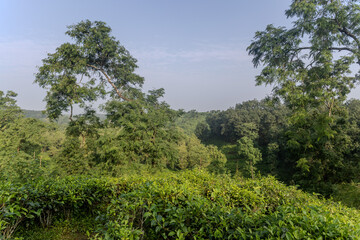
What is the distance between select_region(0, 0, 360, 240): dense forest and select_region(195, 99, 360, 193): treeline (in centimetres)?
13

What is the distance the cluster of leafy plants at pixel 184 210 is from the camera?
1.54m

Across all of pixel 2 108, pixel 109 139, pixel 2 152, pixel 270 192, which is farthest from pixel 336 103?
pixel 2 108

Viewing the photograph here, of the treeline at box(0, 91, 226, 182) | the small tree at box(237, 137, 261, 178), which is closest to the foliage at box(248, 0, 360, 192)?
the treeline at box(0, 91, 226, 182)

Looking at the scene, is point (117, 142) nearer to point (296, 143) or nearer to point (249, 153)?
point (296, 143)

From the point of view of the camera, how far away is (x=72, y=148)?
10227mm

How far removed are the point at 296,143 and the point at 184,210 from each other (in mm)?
8547

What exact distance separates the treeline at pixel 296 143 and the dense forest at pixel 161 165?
0.44ft

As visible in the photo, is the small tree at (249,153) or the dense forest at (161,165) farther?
the small tree at (249,153)

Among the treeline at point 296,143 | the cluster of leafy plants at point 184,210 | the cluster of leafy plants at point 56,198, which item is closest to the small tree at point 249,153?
the treeline at point 296,143

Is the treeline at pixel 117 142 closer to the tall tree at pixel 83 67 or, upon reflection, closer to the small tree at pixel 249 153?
the tall tree at pixel 83 67

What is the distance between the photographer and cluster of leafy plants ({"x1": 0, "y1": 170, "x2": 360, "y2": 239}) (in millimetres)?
1540

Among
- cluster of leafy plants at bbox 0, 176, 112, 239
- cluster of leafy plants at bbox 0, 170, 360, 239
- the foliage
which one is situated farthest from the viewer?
the foliage

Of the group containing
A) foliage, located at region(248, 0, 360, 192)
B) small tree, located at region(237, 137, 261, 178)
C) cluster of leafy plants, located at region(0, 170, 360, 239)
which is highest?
foliage, located at region(248, 0, 360, 192)

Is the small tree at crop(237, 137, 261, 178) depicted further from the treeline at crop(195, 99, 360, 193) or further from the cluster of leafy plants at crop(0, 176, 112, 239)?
the cluster of leafy plants at crop(0, 176, 112, 239)
